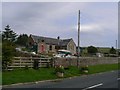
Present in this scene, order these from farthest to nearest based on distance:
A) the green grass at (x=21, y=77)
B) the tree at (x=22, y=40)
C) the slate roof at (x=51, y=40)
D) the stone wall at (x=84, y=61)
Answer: the tree at (x=22, y=40), the slate roof at (x=51, y=40), the stone wall at (x=84, y=61), the green grass at (x=21, y=77)

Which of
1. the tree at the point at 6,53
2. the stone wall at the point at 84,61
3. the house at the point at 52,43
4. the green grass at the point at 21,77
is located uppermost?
the house at the point at 52,43

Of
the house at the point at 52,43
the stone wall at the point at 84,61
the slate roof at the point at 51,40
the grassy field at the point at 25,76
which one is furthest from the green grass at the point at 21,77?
the slate roof at the point at 51,40

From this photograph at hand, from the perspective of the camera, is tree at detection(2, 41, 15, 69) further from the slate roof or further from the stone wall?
the slate roof

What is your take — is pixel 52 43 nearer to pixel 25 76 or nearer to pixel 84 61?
pixel 84 61

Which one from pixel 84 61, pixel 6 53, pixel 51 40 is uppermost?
pixel 51 40

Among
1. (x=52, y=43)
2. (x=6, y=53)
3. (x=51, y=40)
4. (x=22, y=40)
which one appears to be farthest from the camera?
(x=22, y=40)

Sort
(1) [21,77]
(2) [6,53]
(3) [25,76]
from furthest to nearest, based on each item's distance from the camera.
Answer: (2) [6,53], (3) [25,76], (1) [21,77]

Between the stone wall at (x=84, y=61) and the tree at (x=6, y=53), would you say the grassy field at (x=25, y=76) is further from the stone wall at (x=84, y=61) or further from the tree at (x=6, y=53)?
the stone wall at (x=84, y=61)

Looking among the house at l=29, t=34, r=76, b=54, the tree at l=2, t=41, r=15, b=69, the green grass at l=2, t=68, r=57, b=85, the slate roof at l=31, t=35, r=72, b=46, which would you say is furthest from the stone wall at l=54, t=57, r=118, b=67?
the slate roof at l=31, t=35, r=72, b=46

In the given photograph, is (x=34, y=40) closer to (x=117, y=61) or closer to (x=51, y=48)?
(x=51, y=48)

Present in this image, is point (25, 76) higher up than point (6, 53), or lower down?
lower down

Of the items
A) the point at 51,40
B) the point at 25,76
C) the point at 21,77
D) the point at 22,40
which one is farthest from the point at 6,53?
the point at 22,40

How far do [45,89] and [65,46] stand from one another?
106 m

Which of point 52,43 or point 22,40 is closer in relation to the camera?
point 52,43
